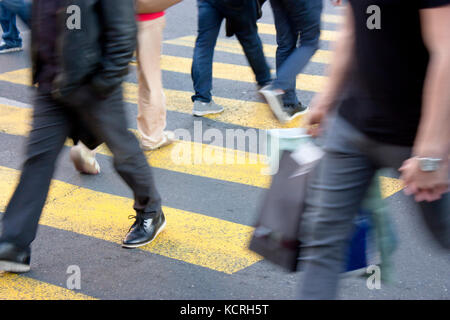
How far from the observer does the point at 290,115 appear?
5.99m

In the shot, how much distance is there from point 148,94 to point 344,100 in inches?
103

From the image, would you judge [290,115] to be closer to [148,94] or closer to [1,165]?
[148,94]

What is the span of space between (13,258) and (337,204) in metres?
1.82

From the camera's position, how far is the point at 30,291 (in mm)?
3387

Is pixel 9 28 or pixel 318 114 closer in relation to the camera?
pixel 318 114

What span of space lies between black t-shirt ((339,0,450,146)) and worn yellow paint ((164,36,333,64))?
5494 mm

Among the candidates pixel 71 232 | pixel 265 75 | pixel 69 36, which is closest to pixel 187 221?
pixel 71 232

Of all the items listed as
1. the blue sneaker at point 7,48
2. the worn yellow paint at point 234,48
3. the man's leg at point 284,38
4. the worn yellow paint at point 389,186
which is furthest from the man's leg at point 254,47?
the blue sneaker at point 7,48

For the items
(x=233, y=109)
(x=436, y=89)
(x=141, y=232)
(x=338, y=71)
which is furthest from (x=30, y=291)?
(x=233, y=109)

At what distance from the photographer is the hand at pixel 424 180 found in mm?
2258

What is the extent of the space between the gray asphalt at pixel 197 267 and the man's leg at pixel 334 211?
18.6 inches

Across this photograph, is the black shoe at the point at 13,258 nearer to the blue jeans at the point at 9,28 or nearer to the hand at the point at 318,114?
the hand at the point at 318,114

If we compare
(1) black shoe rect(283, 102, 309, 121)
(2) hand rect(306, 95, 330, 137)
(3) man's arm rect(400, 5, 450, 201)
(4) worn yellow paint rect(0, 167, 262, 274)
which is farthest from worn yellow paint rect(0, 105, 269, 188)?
(3) man's arm rect(400, 5, 450, 201)

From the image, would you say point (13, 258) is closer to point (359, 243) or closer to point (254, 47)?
point (359, 243)
